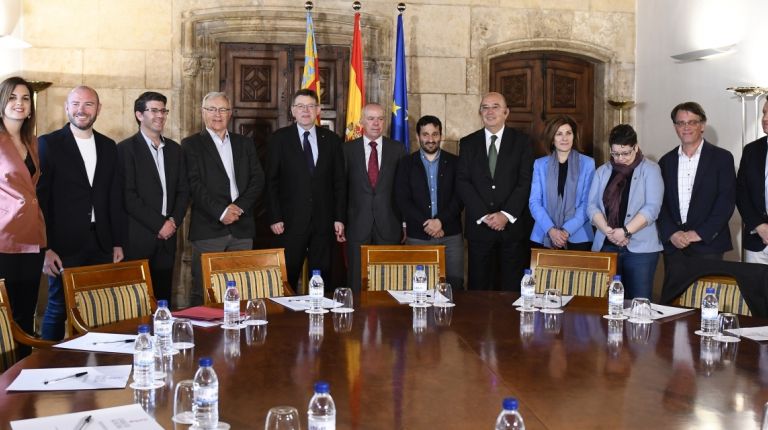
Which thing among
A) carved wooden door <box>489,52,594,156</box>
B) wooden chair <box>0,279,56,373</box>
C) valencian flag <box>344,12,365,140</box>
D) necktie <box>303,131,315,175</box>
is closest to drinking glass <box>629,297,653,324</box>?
wooden chair <box>0,279,56,373</box>

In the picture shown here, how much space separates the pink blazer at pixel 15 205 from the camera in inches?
165

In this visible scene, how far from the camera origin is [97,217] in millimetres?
4738

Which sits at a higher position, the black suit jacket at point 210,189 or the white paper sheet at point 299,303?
the black suit jacket at point 210,189

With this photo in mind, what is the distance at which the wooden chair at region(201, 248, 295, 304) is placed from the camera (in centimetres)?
396

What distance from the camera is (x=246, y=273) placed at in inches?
161

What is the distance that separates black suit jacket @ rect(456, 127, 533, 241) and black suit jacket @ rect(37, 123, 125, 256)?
236 cm

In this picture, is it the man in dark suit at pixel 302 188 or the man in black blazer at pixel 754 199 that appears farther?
the man in dark suit at pixel 302 188

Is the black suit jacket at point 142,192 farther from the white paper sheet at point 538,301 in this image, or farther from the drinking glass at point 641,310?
the drinking glass at point 641,310

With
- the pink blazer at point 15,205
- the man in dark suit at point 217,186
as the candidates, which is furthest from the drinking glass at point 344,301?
the man in dark suit at point 217,186

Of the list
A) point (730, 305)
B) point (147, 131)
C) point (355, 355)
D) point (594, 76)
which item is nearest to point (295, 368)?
point (355, 355)

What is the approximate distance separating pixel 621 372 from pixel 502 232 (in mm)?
3062

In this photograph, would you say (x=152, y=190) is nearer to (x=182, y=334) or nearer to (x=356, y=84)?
(x=356, y=84)

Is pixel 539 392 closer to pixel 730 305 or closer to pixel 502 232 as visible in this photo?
pixel 730 305

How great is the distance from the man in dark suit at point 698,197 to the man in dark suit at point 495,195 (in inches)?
38.5
